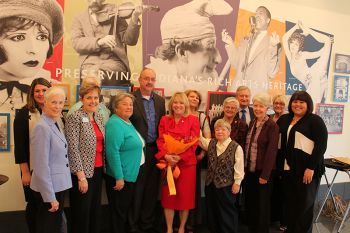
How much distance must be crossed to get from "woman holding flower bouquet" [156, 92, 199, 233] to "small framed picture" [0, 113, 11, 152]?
4.99 ft

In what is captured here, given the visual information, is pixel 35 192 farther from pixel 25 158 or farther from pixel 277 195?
pixel 277 195

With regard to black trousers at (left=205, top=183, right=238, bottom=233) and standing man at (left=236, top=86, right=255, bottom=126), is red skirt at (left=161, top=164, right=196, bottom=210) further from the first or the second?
standing man at (left=236, top=86, right=255, bottom=126)

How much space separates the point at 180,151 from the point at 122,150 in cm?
56

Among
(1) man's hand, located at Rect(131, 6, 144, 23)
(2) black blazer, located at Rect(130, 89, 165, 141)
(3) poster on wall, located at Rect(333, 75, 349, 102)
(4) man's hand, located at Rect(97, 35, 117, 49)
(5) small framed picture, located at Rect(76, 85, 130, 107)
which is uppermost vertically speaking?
(1) man's hand, located at Rect(131, 6, 144, 23)

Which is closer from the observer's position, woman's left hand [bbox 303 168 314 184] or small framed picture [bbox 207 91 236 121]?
woman's left hand [bbox 303 168 314 184]

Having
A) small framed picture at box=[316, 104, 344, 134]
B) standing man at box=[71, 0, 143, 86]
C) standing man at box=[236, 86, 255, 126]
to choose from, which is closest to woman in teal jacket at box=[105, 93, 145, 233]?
standing man at box=[71, 0, 143, 86]

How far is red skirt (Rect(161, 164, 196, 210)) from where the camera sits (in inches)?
114

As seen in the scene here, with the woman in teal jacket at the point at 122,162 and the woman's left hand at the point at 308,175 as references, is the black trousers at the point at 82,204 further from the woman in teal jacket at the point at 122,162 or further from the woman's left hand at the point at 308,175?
the woman's left hand at the point at 308,175

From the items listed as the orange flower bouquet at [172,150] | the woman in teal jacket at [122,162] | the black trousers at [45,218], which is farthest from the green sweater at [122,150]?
the black trousers at [45,218]

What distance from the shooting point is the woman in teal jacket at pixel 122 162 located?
102 inches

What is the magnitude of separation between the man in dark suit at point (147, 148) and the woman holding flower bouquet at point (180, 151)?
13cm

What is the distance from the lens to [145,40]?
3.41m

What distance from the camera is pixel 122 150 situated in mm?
2641

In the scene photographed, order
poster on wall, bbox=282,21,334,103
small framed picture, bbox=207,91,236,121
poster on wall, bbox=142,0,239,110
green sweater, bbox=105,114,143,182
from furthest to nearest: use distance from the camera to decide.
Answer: poster on wall, bbox=282,21,334,103
small framed picture, bbox=207,91,236,121
poster on wall, bbox=142,0,239,110
green sweater, bbox=105,114,143,182
